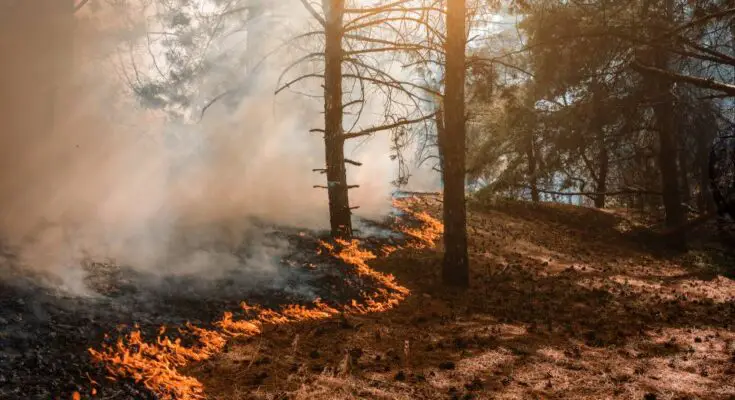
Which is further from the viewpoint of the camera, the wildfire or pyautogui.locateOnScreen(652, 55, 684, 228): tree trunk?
pyautogui.locateOnScreen(652, 55, 684, 228): tree trunk

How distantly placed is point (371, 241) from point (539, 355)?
532 cm

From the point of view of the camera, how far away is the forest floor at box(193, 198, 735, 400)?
469 cm

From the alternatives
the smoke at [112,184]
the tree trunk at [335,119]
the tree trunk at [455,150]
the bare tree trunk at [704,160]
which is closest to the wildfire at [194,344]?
the tree trunk at [455,150]

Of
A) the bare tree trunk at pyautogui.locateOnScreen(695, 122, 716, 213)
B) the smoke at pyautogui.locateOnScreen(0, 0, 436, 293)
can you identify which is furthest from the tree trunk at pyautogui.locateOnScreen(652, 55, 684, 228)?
the smoke at pyautogui.locateOnScreen(0, 0, 436, 293)

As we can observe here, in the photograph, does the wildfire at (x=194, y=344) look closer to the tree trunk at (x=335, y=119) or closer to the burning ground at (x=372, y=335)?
the burning ground at (x=372, y=335)

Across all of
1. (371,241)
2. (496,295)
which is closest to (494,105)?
(371,241)

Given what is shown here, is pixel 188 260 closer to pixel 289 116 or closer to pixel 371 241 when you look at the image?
pixel 371 241

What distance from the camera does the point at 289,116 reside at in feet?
64.7

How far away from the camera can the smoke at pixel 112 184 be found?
7094mm

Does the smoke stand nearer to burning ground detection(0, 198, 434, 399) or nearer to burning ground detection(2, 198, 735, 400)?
burning ground detection(0, 198, 434, 399)

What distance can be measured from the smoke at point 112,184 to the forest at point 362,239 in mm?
55

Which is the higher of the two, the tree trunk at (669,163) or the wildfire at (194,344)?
the tree trunk at (669,163)

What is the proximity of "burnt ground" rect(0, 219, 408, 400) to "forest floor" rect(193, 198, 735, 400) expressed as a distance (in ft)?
2.75

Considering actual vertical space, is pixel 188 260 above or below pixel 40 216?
below
